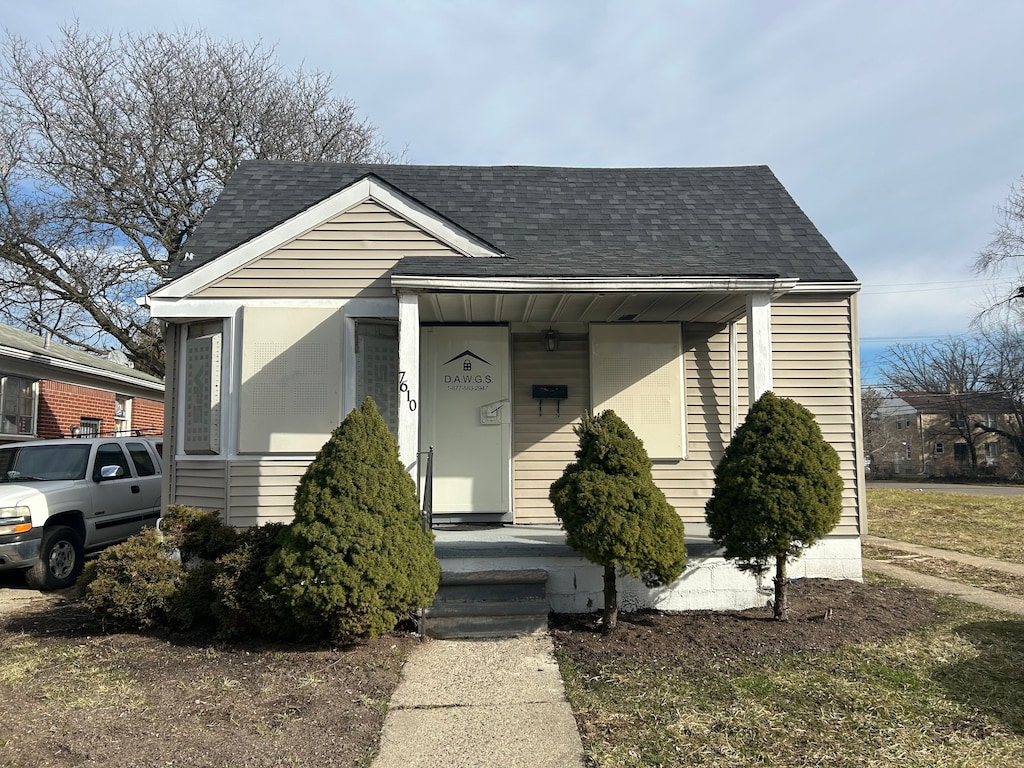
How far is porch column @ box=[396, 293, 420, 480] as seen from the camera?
19.2 feet

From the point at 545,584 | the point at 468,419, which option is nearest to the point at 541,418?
the point at 468,419

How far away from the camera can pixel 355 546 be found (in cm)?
470

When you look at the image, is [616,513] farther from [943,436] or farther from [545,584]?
[943,436]

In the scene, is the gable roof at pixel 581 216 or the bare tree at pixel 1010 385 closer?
the gable roof at pixel 581 216

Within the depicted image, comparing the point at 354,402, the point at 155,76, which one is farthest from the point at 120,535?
the point at 155,76

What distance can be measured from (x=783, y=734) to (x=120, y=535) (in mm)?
7858

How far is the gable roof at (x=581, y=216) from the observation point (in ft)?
22.4

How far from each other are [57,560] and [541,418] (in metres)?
5.25

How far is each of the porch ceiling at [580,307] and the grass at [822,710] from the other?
3105 mm

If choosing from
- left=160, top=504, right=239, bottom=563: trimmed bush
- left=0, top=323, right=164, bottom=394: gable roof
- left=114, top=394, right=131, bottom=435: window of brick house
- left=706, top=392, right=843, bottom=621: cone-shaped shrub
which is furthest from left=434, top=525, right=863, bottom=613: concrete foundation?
left=114, top=394, right=131, bottom=435: window of brick house

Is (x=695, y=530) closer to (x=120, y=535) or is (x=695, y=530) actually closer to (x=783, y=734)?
(x=783, y=734)

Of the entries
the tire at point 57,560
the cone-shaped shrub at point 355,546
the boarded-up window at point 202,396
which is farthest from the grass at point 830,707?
the tire at point 57,560

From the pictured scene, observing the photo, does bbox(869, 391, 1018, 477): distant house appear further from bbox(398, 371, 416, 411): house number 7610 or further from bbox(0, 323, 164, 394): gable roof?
bbox(398, 371, 416, 411): house number 7610

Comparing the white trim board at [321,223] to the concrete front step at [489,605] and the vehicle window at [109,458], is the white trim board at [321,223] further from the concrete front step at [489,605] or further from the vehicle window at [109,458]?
the concrete front step at [489,605]
